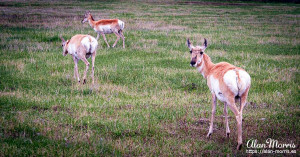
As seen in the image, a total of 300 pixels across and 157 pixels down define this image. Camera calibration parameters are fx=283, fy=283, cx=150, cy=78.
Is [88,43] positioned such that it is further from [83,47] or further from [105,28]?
[105,28]

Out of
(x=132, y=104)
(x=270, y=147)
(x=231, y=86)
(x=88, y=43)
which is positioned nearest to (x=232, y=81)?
(x=231, y=86)

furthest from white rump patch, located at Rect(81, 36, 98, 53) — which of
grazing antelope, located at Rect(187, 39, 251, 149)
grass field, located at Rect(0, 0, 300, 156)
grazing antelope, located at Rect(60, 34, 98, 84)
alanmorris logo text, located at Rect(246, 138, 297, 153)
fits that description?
alanmorris logo text, located at Rect(246, 138, 297, 153)

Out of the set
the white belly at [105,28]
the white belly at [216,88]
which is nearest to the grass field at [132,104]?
the white belly at [216,88]

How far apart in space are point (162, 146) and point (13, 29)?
17.1 meters

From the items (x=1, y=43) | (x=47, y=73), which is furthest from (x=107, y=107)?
(x=1, y=43)

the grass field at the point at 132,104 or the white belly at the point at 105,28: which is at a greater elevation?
the white belly at the point at 105,28

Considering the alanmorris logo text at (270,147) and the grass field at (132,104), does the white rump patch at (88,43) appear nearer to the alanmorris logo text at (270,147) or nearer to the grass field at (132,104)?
the grass field at (132,104)

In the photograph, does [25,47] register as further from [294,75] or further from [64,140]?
[294,75]

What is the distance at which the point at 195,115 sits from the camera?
692cm

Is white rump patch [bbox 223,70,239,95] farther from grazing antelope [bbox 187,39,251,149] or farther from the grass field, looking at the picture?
the grass field

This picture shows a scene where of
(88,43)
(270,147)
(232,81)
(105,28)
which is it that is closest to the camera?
(232,81)

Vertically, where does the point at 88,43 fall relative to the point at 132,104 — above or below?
above

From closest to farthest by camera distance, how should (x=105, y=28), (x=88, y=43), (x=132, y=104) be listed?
(x=132, y=104) → (x=88, y=43) → (x=105, y=28)

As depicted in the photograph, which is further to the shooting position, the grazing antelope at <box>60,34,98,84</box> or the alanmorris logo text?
the grazing antelope at <box>60,34,98,84</box>
